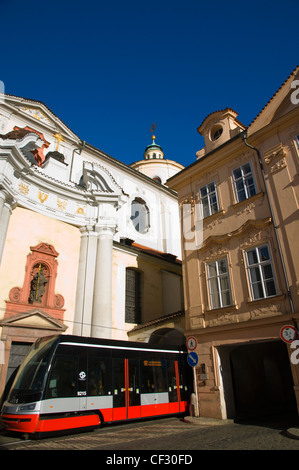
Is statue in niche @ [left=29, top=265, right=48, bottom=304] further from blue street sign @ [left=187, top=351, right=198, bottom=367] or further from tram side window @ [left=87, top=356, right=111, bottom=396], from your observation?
blue street sign @ [left=187, top=351, right=198, bottom=367]

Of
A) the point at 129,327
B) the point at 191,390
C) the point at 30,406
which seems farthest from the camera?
the point at 129,327

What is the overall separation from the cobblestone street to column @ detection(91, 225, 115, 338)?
6.17 m

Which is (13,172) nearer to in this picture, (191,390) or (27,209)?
(27,209)

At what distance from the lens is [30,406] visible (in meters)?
8.28

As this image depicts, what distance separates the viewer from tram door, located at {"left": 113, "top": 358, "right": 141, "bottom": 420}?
998cm

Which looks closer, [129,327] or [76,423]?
[76,423]

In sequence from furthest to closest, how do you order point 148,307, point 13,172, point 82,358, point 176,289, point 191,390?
point 176,289 → point 148,307 → point 13,172 → point 191,390 → point 82,358

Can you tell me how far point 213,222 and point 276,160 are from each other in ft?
10.6

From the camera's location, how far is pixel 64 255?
1733 cm

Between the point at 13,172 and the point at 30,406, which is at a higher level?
the point at 13,172

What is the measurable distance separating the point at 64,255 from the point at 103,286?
2663mm

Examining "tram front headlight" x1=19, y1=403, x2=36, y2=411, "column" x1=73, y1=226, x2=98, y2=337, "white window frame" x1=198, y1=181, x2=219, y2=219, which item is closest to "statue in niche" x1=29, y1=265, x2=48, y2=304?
"column" x1=73, y1=226, x2=98, y2=337

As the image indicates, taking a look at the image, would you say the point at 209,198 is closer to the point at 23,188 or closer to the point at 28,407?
the point at 23,188

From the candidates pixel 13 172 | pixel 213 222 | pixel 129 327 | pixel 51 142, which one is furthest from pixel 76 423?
pixel 51 142
